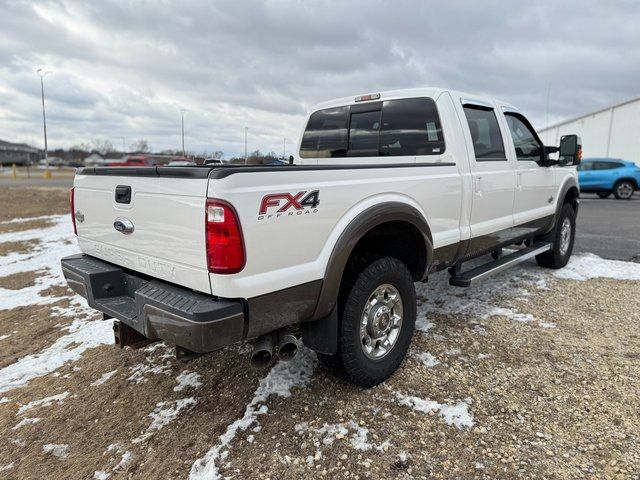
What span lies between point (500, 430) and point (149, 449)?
6.54 feet

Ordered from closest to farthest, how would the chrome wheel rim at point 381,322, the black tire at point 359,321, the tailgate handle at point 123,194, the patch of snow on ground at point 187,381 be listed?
the tailgate handle at point 123,194 < the black tire at point 359,321 < the chrome wheel rim at point 381,322 < the patch of snow on ground at point 187,381

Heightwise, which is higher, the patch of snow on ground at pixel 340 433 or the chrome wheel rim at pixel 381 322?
the chrome wheel rim at pixel 381 322

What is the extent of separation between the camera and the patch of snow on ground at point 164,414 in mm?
2662

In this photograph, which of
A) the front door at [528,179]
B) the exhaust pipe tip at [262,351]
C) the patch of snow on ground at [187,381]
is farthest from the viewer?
the front door at [528,179]

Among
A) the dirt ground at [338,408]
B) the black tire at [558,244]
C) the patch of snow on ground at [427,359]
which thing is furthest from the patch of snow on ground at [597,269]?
the patch of snow on ground at [427,359]

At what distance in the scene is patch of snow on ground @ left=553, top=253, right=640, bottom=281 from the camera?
18.6 ft

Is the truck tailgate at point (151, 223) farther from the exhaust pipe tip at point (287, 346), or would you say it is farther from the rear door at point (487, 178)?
the rear door at point (487, 178)

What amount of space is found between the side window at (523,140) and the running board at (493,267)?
101cm

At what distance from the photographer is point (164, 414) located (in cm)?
284

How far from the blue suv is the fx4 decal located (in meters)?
17.2

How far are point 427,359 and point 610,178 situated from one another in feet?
55.4

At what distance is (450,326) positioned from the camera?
13.4 ft

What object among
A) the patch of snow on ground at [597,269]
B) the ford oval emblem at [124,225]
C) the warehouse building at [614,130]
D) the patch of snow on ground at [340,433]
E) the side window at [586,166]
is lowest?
the patch of snow on ground at [340,433]

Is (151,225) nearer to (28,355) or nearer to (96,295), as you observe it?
(96,295)
